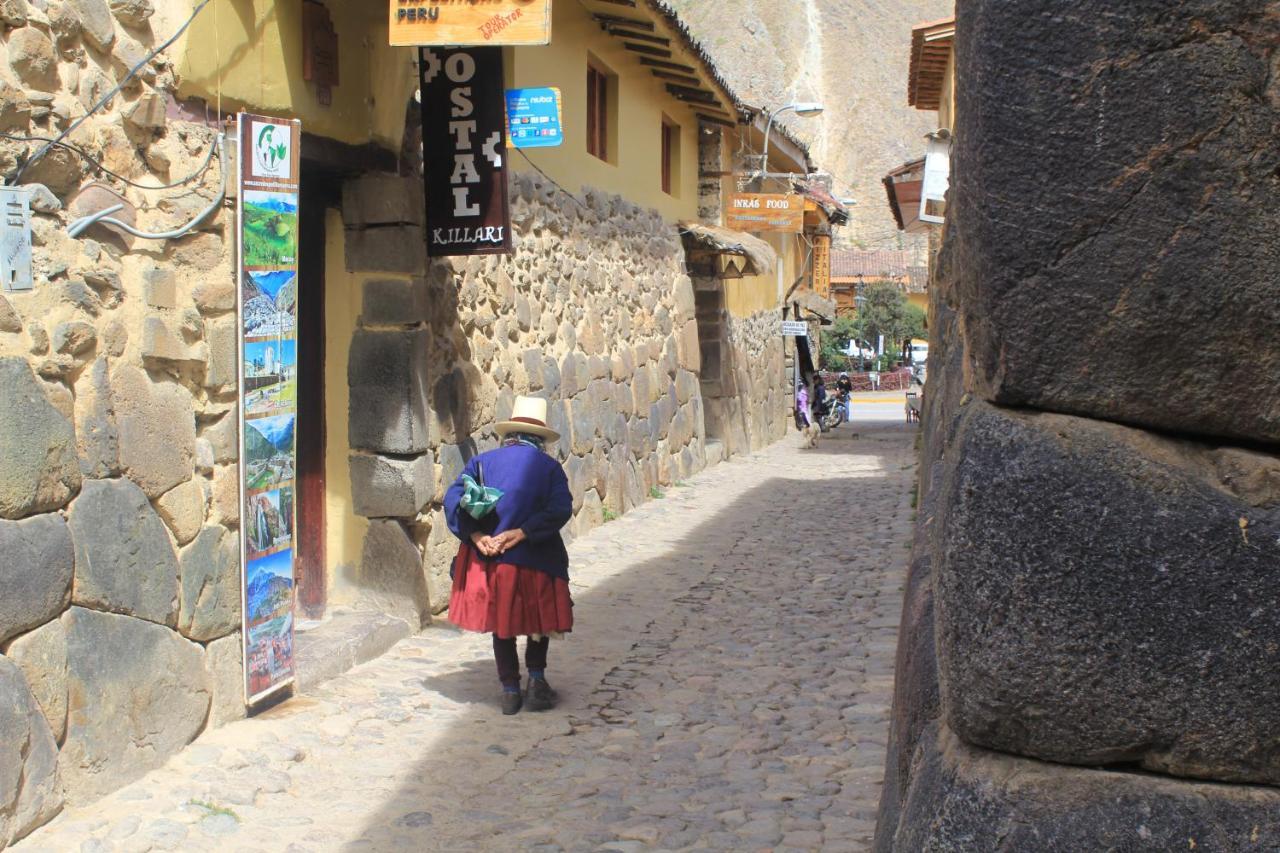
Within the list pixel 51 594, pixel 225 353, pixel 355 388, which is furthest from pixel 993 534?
pixel 355 388

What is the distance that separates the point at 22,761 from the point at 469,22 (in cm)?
372

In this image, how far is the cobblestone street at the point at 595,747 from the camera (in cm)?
461

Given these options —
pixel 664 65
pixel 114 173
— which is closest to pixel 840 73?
pixel 664 65

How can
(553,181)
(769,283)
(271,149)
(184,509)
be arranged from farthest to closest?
1. (769,283)
2. (553,181)
3. (271,149)
4. (184,509)

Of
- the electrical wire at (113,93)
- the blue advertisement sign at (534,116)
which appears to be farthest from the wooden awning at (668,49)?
the electrical wire at (113,93)

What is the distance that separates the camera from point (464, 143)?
731cm

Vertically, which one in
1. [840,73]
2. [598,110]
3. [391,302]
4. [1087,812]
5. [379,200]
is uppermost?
[840,73]

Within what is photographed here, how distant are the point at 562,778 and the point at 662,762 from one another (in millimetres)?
438

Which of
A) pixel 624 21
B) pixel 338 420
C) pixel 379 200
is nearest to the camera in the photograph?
pixel 379 200

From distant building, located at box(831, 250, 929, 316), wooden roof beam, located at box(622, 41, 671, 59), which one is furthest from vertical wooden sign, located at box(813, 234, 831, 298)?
wooden roof beam, located at box(622, 41, 671, 59)

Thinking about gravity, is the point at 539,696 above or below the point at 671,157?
below

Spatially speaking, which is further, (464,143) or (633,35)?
(633,35)

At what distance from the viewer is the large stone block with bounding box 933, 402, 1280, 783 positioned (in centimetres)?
171

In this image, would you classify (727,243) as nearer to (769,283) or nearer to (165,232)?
(769,283)
